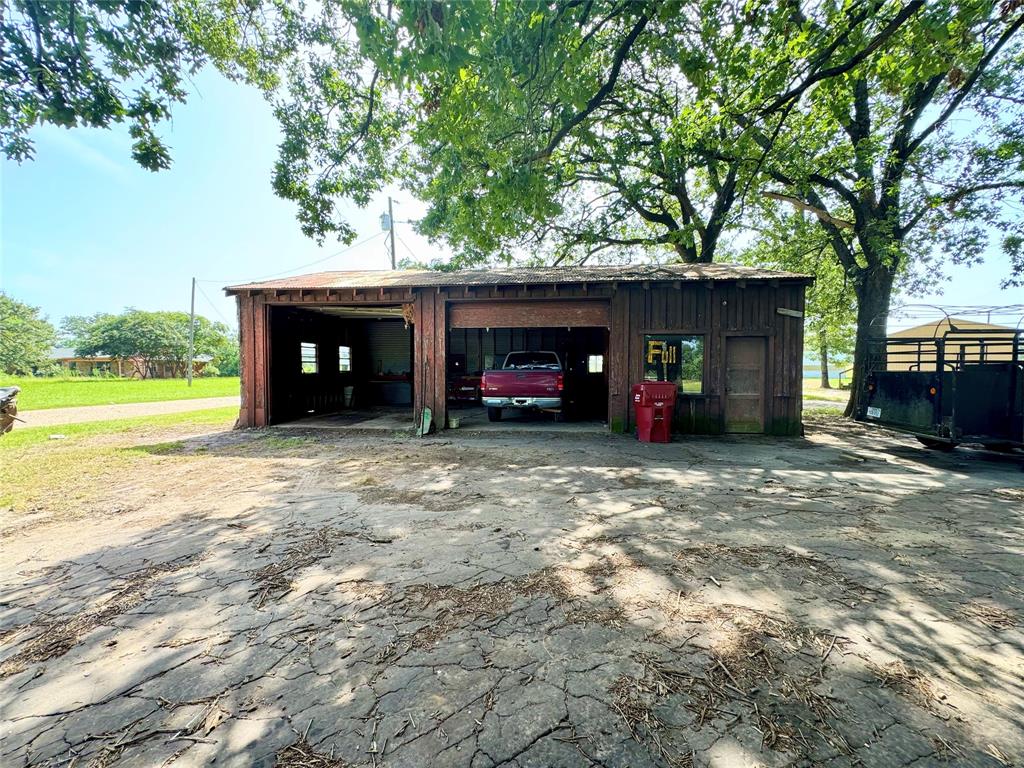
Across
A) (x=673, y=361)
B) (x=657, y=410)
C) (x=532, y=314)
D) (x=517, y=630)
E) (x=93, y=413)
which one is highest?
(x=532, y=314)

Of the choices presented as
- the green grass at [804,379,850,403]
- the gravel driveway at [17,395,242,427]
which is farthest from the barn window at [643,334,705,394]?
the green grass at [804,379,850,403]

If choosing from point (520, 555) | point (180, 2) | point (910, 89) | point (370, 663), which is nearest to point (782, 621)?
point (520, 555)

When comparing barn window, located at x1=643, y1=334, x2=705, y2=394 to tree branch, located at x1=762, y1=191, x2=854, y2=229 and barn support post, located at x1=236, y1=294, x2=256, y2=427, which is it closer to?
tree branch, located at x1=762, y1=191, x2=854, y2=229

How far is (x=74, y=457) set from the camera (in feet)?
25.0

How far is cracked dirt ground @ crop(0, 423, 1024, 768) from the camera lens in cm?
190

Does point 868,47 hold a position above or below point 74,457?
above

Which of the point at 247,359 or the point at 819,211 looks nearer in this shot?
the point at 247,359

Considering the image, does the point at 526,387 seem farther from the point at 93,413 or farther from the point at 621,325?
the point at 93,413

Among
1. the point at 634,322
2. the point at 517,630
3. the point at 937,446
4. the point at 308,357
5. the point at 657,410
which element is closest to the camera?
the point at 517,630

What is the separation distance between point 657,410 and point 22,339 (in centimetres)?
6355

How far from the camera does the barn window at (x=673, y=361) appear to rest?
1053cm

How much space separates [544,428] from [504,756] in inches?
377

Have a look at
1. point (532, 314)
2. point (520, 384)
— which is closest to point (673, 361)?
point (532, 314)

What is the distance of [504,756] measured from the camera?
1.80 meters
